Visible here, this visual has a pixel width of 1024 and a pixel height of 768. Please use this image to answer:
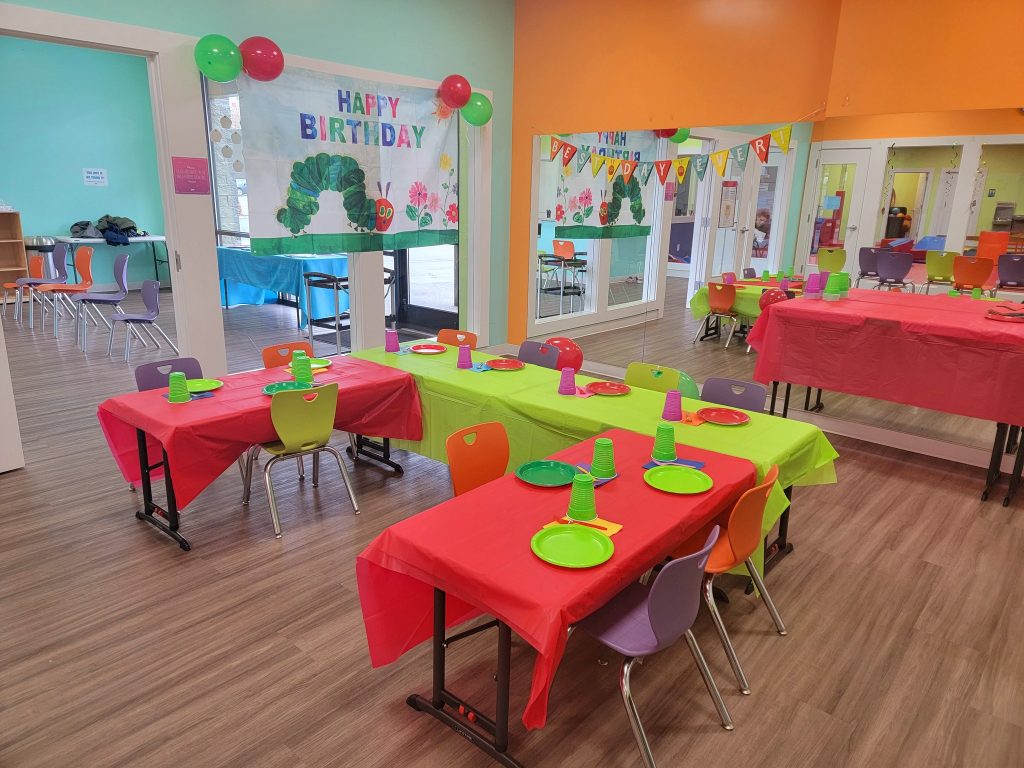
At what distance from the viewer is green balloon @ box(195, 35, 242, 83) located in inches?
182

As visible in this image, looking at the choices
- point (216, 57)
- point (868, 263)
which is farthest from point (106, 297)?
point (868, 263)

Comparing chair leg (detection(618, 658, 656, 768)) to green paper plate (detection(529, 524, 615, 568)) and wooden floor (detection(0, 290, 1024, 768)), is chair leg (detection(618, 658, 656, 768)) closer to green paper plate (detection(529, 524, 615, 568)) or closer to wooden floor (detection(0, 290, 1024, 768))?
wooden floor (detection(0, 290, 1024, 768))

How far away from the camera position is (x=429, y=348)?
4.62 meters

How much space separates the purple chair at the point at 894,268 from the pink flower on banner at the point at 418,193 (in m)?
3.87

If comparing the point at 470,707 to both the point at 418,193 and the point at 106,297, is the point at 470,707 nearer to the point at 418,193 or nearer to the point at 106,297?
the point at 418,193

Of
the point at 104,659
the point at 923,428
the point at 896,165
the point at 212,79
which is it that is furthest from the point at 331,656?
the point at 896,165

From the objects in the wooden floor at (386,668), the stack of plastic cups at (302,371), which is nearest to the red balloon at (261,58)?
the stack of plastic cups at (302,371)

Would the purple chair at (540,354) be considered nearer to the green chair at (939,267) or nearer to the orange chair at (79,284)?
the green chair at (939,267)

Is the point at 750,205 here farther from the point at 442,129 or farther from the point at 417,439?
the point at 417,439

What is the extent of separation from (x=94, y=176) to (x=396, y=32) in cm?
673

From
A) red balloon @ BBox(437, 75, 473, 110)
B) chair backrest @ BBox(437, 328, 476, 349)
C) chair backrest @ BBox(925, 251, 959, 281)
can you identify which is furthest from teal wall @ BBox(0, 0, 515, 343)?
chair backrest @ BBox(925, 251, 959, 281)

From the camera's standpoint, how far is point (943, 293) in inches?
193

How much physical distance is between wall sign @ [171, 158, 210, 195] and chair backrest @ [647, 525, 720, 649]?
4382 millimetres

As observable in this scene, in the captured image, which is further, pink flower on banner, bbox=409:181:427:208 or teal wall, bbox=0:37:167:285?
teal wall, bbox=0:37:167:285
